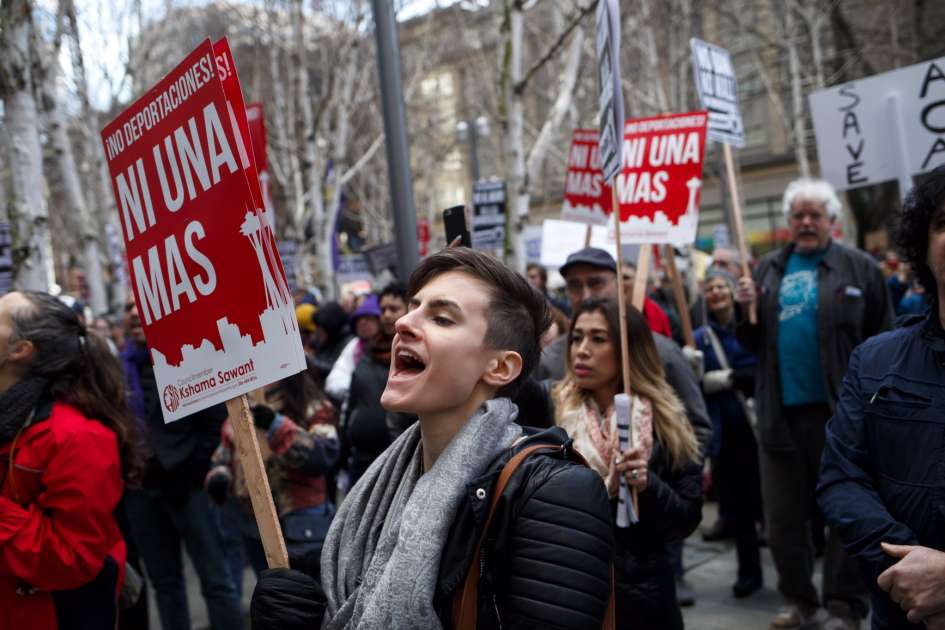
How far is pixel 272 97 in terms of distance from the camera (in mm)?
26719

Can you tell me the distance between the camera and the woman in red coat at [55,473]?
2.81 metres

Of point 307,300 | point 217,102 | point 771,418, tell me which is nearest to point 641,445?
point 771,418

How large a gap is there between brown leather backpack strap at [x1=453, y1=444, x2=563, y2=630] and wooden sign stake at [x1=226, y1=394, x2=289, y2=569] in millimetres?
516

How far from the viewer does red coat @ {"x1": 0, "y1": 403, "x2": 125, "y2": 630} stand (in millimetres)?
2773

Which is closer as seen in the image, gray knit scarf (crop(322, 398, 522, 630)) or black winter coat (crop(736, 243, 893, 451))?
gray knit scarf (crop(322, 398, 522, 630))

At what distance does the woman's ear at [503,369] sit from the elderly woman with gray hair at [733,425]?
3.77 m

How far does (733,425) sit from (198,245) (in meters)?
4.52

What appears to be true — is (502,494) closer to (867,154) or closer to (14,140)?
(867,154)

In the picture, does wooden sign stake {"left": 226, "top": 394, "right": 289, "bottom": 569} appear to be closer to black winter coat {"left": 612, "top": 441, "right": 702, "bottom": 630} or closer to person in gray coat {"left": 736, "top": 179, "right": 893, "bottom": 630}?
black winter coat {"left": 612, "top": 441, "right": 702, "bottom": 630}

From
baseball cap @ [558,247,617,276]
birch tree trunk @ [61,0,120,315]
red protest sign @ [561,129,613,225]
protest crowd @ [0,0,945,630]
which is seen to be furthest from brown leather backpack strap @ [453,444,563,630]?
birch tree trunk @ [61,0,120,315]

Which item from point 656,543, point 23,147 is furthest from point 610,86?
point 23,147

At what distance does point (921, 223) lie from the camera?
255cm

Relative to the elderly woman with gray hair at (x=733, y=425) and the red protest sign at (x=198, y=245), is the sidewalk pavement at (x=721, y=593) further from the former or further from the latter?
the red protest sign at (x=198, y=245)

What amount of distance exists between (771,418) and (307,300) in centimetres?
712
